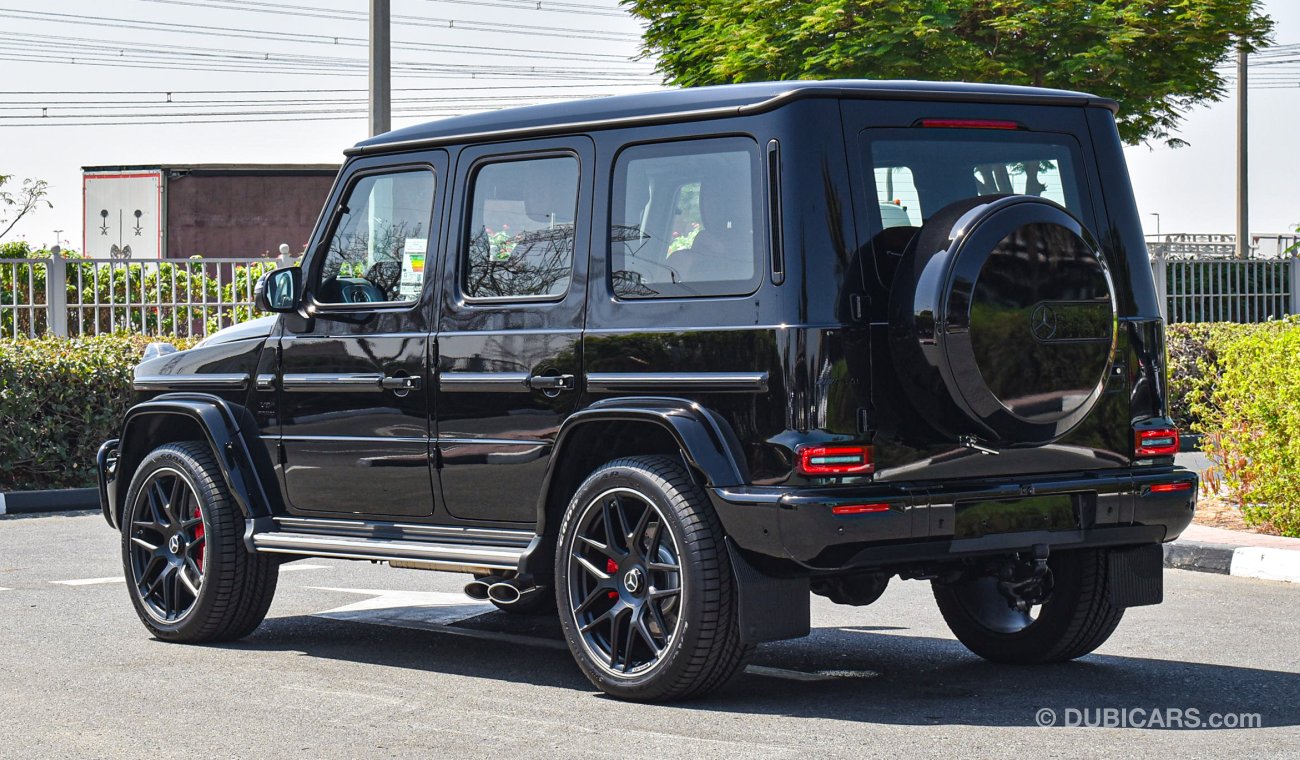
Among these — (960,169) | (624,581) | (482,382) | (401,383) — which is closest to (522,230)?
(482,382)

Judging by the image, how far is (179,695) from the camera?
6613 mm

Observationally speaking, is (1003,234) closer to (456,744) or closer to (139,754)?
(456,744)

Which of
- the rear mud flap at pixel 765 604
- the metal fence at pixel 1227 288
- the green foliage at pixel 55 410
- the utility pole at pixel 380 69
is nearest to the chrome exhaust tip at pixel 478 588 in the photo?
the rear mud flap at pixel 765 604

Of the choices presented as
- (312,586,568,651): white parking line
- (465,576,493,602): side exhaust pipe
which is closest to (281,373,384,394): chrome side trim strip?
(465,576,493,602): side exhaust pipe

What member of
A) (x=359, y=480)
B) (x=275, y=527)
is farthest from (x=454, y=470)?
(x=275, y=527)

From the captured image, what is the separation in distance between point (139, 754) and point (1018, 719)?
2.79 metres

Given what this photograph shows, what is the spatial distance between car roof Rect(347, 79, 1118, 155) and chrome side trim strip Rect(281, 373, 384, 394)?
3.07ft

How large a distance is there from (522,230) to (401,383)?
0.76 metres

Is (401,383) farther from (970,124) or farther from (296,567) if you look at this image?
(296,567)

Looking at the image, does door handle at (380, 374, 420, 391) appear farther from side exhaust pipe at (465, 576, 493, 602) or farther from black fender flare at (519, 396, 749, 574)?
side exhaust pipe at (465, 576, 493, 602)

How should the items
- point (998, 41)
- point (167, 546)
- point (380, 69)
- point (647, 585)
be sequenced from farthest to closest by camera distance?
point (998, 41) → point (380, 69) → point (167, 546) → point (647, 585)

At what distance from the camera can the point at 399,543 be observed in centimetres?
707

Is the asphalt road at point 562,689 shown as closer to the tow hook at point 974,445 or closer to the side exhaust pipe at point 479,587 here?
the side exhaust pipe at point 479,587

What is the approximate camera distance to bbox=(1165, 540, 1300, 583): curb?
975 centimetres
